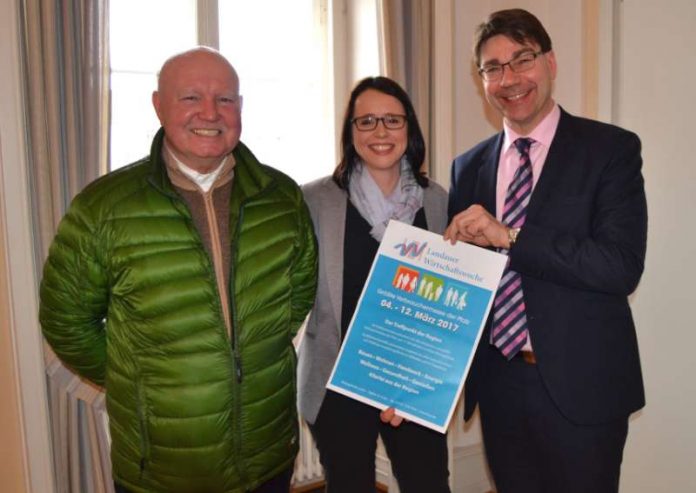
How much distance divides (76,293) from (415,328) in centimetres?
97

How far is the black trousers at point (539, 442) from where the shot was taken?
1800mm

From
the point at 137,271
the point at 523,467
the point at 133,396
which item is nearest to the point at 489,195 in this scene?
the point at 523,467

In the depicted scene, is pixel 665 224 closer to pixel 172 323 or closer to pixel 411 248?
pixel 411 248

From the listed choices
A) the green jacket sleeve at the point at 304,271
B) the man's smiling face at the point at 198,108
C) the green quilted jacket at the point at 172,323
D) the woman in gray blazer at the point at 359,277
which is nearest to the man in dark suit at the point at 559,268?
the woman in gray blazer at the point at 359,277

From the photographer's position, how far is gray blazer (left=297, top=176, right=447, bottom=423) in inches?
78.2

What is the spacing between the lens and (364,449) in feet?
6.64

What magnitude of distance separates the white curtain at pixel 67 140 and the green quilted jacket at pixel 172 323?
828 mm

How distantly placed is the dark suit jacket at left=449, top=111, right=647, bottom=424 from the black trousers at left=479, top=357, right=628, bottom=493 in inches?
2.3

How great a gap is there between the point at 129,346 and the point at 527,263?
112 cm

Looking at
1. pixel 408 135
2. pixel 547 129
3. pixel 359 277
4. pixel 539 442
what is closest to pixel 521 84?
pixel 547 129

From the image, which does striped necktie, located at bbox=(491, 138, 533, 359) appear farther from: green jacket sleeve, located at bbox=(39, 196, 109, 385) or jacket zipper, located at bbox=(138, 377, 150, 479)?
green jacket sleeve, located at bbox=(39, 196, 109, 385)

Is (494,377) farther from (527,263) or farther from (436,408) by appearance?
(527,263)

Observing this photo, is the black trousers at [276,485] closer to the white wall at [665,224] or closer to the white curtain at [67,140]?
the white curtain at [67,140]

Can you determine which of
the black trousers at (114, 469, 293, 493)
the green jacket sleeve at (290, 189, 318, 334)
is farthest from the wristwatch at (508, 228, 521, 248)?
the black trousers at (114, 469, 293, 493)
